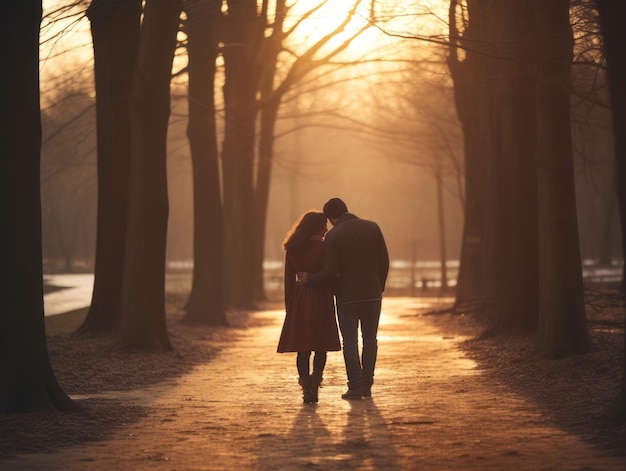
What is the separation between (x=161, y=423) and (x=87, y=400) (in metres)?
1.88

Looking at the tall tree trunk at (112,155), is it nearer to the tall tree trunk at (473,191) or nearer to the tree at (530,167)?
the tree at (530,167)

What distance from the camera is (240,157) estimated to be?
32.0 meters

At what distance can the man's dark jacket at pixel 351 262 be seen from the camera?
37.3 ft

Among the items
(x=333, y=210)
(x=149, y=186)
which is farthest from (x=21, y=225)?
(x=149, y=186)

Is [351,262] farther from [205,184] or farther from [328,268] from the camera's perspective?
[205,184]

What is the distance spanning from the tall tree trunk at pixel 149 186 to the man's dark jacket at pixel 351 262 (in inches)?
252

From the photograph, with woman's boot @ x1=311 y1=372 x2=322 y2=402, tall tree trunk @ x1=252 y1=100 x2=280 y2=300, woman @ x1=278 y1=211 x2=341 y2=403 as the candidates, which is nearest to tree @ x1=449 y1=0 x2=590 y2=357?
woman @ x1=278 y1=211 x2=341 y2=403

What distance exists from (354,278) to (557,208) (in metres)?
4.29

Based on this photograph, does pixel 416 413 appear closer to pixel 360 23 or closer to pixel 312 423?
pixel 312 423

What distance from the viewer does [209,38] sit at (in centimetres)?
2433

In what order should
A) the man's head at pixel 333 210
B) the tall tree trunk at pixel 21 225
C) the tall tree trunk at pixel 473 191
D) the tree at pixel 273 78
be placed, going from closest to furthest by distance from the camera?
the tall tree trunk at pixel 21 225 < the man's head at pixel 333 210 < the tall tree trunk at pixel 473 191 < the tree at pixel 273 78

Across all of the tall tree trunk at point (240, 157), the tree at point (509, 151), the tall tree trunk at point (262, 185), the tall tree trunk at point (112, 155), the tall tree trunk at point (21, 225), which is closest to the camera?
the tall tree trunk at point (21, 225)

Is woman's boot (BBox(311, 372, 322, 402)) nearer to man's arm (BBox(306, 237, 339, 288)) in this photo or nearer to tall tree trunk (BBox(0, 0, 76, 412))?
man's arm (BBox(306, 237, 339, 288))

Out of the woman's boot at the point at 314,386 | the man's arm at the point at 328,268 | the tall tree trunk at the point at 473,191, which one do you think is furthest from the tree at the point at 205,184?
the woman's boot at the point at 314,386
